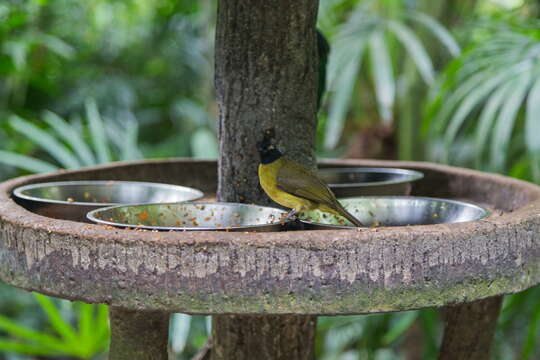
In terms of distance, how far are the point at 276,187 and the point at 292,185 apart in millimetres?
32

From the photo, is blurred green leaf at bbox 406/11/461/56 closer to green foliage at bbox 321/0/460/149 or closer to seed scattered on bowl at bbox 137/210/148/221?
green foliage at bbox 321/0/460/149

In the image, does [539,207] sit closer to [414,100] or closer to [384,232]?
[384,232]

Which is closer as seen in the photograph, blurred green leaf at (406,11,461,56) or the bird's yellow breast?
the bird's yellow breast

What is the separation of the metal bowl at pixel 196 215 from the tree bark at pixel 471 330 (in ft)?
1.87

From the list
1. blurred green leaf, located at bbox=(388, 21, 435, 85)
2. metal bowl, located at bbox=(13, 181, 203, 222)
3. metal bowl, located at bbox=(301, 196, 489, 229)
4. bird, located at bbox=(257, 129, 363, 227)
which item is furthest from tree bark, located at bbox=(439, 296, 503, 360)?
blurred green leaf, located at bbox=(388, 21, 435, 85)

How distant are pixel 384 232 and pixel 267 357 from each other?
54cm

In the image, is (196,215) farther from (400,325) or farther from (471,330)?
(400,325)

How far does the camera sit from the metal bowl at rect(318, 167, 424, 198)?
1.50 meters

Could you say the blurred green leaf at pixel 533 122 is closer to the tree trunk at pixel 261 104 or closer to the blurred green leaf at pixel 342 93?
the blurred green leaf at pixel 342 93

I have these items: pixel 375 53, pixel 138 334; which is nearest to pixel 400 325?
pixel 375 53

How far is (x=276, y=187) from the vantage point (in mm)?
1279

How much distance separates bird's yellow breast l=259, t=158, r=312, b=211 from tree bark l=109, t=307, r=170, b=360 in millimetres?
310

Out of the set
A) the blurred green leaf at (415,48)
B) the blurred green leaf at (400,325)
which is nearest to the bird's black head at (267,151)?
the blurred green leaf at (415,48)

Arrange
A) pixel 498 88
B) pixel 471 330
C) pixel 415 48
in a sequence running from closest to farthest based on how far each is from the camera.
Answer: pixel 471 330, pixel 498 88, pixel 415 48
